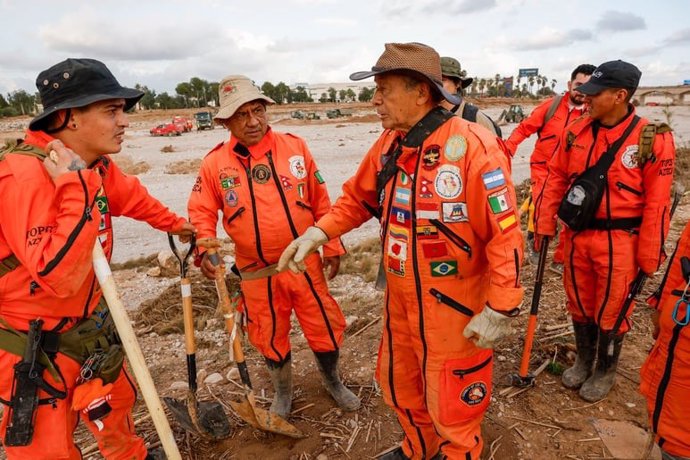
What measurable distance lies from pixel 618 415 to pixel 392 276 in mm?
2579

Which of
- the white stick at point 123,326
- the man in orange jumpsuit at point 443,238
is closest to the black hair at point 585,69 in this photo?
the man in orange jumpsuit at point 443,238

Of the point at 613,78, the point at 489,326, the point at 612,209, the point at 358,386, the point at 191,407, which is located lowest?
the point at 358,386

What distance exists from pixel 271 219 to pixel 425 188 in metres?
1.45

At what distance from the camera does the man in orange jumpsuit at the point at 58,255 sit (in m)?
2.18

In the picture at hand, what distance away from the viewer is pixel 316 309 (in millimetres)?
3758

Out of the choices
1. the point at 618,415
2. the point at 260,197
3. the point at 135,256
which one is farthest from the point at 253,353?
the point at 135,256

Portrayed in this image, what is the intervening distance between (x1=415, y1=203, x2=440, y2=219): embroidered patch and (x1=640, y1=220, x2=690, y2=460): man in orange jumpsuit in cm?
140

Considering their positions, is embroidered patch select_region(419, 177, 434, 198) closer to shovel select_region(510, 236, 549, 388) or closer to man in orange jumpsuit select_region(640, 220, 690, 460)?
man in orange jumpsuit select_region(640, 220, 690, 460)

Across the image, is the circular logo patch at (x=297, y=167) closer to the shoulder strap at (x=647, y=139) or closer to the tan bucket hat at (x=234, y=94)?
the tan bucket hat at (x=234, y=94)

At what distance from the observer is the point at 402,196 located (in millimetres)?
2600

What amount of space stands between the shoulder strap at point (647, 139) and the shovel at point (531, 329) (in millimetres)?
999

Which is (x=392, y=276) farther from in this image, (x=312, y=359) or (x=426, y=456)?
(x=312, y=359)

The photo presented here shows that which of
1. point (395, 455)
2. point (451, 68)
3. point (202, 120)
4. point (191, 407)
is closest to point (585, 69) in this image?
point (451, 68)

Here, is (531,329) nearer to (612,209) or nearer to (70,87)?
(612,209)
